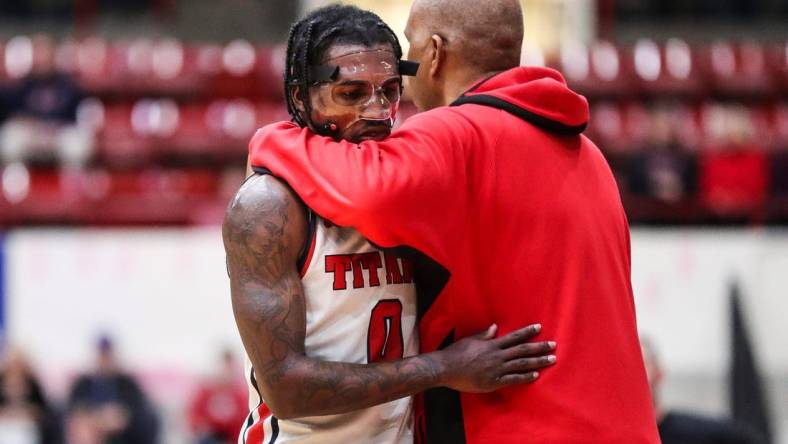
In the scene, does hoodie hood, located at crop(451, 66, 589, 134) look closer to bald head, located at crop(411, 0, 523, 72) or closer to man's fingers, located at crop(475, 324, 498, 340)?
bald head, located at crop(411, 0, 523, 72)

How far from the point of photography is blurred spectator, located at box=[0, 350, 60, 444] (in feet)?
→ 25.2

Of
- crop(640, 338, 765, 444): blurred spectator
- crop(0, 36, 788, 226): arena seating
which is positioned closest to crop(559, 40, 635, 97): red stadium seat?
crop(0, 36, 788, 226): arena seating

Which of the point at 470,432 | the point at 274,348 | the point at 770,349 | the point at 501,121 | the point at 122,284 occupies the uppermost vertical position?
the point at 501,121

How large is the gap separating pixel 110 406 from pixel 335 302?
5.68 meters

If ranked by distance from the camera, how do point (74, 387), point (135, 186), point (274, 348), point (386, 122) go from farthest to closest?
point (135, 186)
point (74, 387)
point (386, 122)
point (274, 348)

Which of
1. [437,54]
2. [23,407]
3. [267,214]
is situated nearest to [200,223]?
[23,407]

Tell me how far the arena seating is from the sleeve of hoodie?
6.22 meters

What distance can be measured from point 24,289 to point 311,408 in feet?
21.2

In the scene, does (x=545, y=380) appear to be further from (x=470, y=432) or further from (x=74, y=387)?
(x=74, y=387)

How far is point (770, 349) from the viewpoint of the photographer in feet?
27.1

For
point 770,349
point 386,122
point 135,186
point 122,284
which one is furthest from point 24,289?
point 386,122

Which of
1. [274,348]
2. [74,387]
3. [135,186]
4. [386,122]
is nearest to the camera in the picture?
[274,348]

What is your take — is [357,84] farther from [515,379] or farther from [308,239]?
[515,379]

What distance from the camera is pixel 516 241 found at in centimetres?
258
